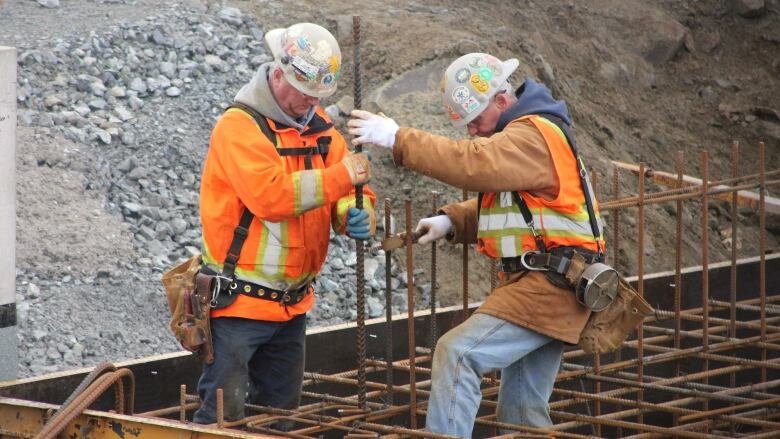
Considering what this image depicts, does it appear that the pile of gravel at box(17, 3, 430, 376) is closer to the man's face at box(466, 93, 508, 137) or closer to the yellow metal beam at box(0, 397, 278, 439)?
the yellow metal beam at box(0, 397, 278, 439)

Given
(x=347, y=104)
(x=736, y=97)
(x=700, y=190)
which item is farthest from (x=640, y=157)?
(x=700, y=190)

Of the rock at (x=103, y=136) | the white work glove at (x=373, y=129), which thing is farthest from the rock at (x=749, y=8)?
the white work glove at (x=373, y=129)

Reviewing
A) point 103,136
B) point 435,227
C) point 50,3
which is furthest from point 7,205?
point 50,3

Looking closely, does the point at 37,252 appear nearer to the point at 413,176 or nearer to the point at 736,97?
the point at 413,176

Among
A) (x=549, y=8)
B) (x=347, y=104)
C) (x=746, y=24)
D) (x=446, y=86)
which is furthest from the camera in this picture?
(x=746, y=24)

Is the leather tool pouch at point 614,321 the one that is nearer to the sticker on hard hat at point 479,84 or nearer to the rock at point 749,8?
the sticker on hard hat at point 479,84

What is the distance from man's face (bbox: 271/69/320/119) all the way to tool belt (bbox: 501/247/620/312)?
1.06 m

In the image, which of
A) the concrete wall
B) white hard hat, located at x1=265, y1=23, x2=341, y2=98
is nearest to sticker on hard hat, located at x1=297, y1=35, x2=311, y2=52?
white hard hat, located at x1=265, y1=23, x2=341, y2=98

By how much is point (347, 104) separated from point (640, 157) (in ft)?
10.5

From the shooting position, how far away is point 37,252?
9.40 metres

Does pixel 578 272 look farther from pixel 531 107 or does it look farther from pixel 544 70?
pixel 544 70

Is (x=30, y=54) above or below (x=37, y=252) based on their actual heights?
above

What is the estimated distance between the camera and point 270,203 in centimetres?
506

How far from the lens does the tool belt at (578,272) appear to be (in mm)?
5168
